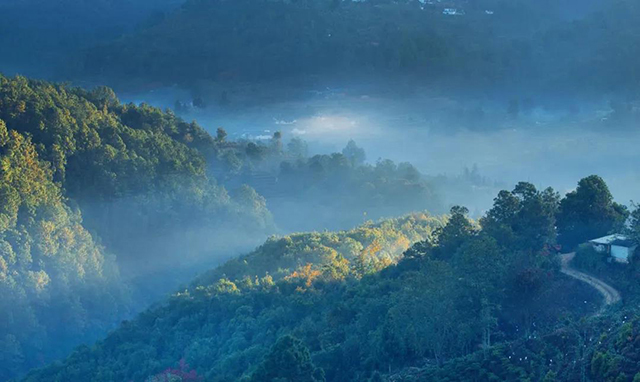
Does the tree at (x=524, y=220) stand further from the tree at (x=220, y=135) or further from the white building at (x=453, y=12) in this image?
the white building at (x=453, y=12)

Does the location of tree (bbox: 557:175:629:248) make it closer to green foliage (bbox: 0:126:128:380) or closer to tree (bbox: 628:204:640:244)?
tree (bbox: 628:204:640:244)

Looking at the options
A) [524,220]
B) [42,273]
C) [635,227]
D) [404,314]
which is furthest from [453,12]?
[404,314]

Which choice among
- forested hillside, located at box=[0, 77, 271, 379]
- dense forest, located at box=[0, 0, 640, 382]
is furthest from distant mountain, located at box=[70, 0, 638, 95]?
forested hillside, located at box=[0, 77, 271, 379]

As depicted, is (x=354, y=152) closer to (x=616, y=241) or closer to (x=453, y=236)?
(x=453, y=236)

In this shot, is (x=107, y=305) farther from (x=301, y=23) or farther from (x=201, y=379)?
(x=301, y=23)

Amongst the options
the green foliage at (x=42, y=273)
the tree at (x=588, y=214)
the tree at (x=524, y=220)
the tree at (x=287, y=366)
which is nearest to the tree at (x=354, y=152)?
the green foliage at (x=42, y=273)

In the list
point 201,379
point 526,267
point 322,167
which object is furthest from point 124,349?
point 322,167
